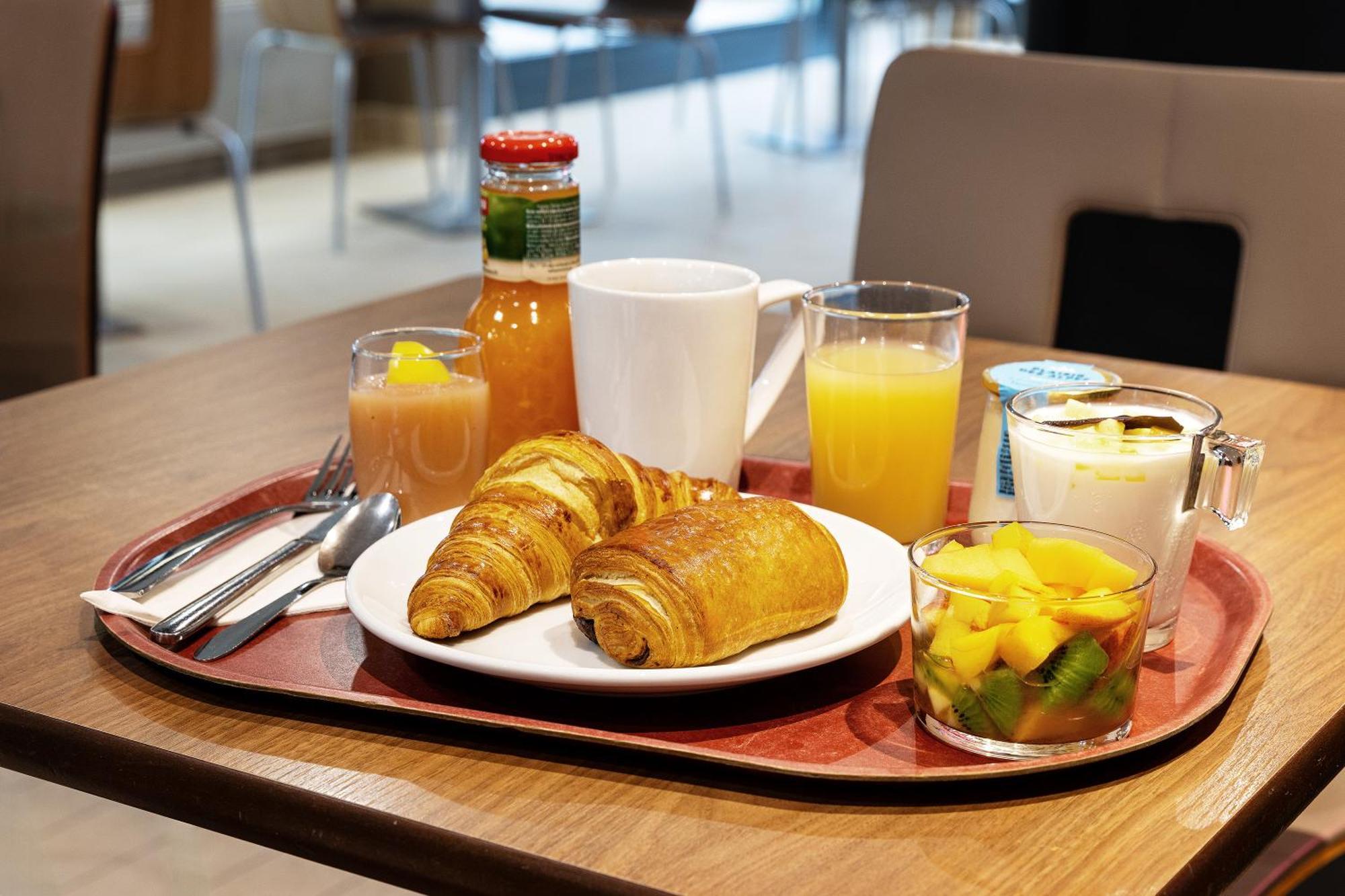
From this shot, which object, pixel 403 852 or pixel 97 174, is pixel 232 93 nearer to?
pixel 97 174

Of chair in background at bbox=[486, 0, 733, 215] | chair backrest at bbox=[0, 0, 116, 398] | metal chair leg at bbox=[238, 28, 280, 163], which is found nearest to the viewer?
chair backrest at bbox=[0, 0, 116, 398]

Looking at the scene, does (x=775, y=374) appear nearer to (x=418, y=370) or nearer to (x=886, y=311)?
(x=886, y=311)

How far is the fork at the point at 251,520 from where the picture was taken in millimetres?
633

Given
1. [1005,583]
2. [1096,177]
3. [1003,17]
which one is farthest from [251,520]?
[1003,17]

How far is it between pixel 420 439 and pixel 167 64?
2.53 meters

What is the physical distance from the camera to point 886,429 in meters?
0.70

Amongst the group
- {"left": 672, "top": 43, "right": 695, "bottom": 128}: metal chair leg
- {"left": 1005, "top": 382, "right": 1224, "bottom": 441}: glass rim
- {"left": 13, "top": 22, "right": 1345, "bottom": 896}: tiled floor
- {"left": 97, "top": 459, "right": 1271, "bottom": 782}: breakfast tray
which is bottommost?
{"left": 13, "top": 22, "right": 1345, "bottom": 896}: tiled floor

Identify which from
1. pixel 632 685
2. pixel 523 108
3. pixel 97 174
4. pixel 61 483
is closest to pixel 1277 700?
pixel 632 685

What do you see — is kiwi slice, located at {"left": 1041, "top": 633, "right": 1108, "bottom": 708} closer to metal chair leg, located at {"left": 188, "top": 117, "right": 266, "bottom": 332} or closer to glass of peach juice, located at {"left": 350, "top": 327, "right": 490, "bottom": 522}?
glass of peach juice, located at {"left": 350, "top": 327, "right": 490, "bottom": 522}

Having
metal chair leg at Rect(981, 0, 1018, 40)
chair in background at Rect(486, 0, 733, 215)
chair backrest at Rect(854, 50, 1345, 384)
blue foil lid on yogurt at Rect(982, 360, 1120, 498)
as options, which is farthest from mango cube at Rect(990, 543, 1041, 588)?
metal chair leg at Rect(981, 0, 1018, 40)

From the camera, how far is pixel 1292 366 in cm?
118

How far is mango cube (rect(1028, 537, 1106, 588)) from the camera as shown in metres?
0.50

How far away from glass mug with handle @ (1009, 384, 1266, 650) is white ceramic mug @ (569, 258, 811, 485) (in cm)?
16

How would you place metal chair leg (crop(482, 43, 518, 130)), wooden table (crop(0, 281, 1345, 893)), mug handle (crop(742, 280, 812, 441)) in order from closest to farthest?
wooden table (crop(0, 281, 1345, 893)), mug handle (crop(742, 280, 812, 441)), metal chair leg (crop(482, 43, 518, 130))
